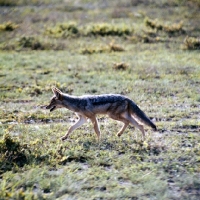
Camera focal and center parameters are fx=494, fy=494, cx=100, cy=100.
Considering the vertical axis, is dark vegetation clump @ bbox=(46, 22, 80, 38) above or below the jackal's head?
below

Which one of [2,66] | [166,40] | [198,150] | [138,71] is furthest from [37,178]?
[166,40]

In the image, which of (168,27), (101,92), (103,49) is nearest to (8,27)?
(103,49)

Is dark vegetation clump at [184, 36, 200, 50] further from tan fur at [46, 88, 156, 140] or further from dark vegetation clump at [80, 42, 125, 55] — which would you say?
tan fur at [46, 88, 156, 140]

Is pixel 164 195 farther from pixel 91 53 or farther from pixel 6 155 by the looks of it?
pixel 91 53

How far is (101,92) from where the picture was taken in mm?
14250

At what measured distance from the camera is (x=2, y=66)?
18.2 metres

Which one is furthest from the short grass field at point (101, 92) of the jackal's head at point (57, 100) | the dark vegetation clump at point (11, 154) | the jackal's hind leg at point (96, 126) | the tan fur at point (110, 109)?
the jackal's head at point (57, 100)

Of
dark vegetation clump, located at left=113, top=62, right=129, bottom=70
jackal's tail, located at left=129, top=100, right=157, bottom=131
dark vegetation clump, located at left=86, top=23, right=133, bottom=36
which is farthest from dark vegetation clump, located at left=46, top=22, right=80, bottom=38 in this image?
jackal's tail, located at left=129, top=100, right=157, bottom=131

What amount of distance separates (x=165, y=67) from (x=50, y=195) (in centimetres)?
1083

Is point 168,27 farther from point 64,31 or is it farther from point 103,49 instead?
point 64,31

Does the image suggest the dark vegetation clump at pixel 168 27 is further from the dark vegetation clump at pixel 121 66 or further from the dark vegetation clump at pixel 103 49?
the dark vegetation clump at pixel 121 66

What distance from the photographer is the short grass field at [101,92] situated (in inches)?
302

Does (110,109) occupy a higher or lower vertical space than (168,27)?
higher

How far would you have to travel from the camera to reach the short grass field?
A: 25.1 ft
